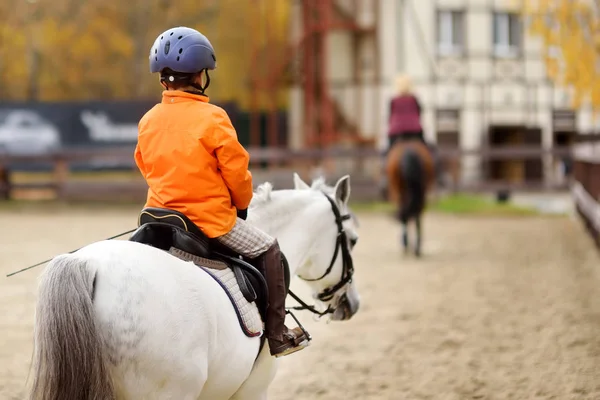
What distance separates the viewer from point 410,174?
1179 cm

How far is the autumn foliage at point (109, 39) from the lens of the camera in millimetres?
34156

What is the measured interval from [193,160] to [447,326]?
4.63m

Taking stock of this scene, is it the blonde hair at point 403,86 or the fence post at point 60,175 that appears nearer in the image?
the blonde hair at point 403,86

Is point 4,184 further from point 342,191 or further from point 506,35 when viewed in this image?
point 342,191

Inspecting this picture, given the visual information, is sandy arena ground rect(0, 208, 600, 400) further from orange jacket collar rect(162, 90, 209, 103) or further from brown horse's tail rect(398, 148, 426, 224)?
orange jacket collar rect(162, 90, 209, 103)

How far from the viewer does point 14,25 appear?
115 ft

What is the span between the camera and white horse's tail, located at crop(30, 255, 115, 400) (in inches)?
118

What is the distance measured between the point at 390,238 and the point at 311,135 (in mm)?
11125

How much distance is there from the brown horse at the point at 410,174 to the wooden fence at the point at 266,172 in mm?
9043

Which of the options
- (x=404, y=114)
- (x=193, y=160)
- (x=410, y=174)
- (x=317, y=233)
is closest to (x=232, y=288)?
(x=193, y=160)

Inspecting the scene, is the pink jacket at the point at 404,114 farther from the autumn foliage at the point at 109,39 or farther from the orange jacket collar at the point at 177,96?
the autumn foliage at the point at 109,39

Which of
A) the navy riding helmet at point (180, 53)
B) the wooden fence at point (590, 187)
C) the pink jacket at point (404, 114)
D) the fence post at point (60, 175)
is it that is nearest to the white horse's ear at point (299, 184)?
the navy riding helmet at point (180, 53)

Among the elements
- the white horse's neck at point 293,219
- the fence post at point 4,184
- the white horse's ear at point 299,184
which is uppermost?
the white horse's ear at point 299,184

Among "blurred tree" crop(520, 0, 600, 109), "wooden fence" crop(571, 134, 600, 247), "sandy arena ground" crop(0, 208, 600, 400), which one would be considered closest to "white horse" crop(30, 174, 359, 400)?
"sandy arena ground" crop(0, 208, 600, 400)
